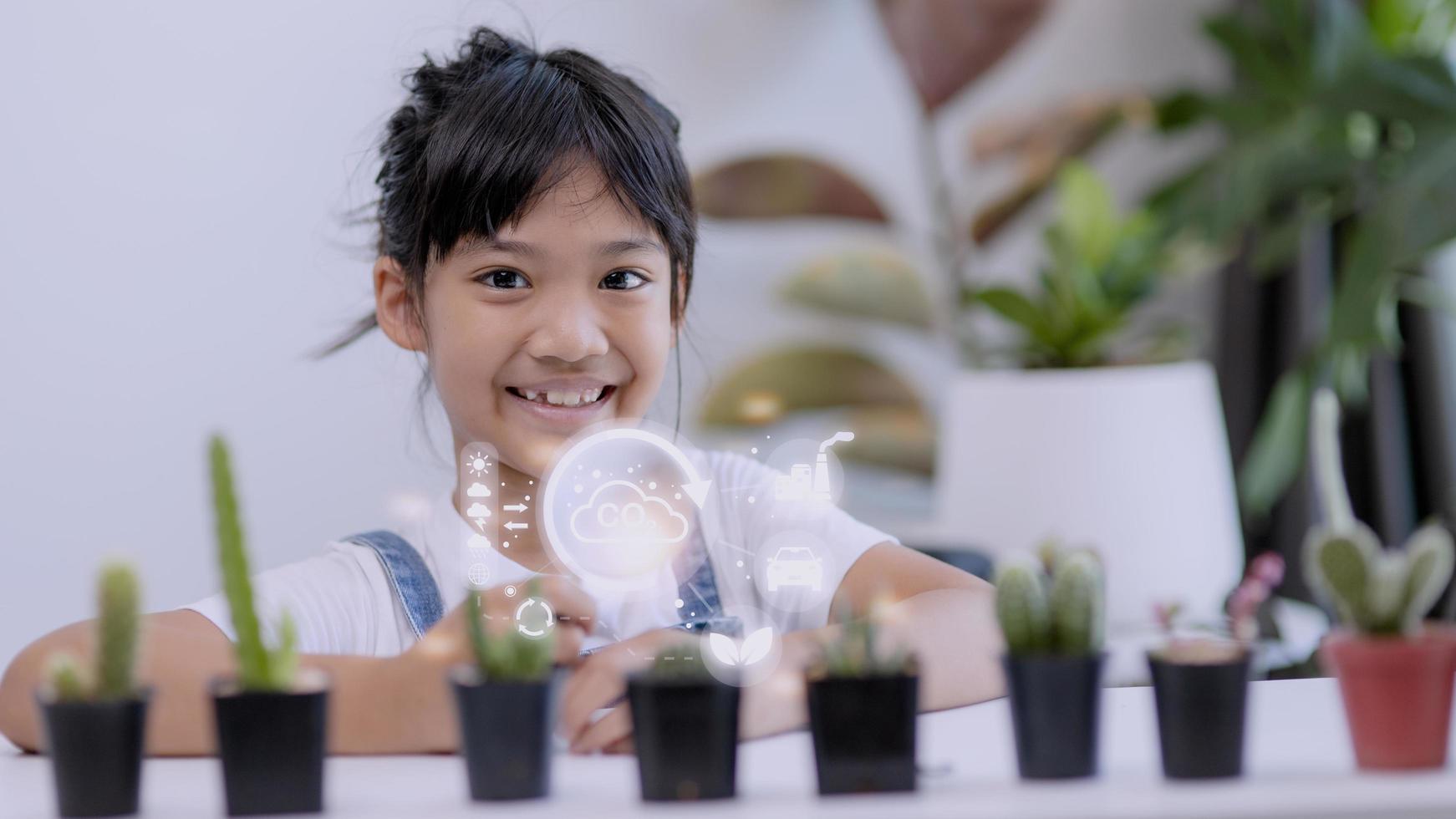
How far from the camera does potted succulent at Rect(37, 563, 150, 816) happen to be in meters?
0.48

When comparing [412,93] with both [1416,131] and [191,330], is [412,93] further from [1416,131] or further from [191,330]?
[1416,131]

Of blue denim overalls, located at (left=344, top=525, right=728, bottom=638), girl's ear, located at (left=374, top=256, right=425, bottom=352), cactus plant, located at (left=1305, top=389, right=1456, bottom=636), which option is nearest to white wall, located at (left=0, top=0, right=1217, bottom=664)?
girl's ear, located at (left=374, top=256, right=425, bottom=352)

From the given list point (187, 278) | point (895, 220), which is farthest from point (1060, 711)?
point (895, 220)

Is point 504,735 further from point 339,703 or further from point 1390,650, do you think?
point 1390,650

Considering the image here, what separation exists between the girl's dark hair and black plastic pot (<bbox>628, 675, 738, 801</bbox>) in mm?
389

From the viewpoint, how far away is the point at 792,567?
66 cm

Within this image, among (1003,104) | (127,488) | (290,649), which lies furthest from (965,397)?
(290,649)

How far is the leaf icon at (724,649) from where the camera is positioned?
1.81 ft

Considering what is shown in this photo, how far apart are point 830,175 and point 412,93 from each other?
1527 millimetres
